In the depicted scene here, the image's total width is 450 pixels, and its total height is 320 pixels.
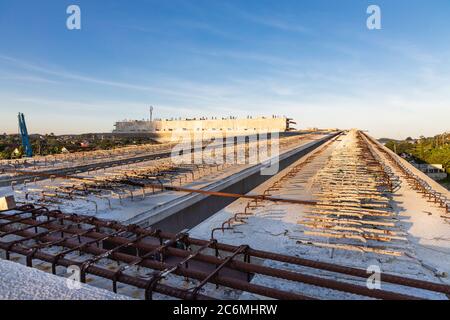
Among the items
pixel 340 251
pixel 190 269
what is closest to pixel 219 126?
pixel 340 251

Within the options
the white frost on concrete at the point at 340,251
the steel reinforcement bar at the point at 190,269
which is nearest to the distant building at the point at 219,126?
the white frost on concrete at the point at 340,251

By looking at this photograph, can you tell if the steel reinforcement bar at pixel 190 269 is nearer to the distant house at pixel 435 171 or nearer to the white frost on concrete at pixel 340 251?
the white frost on concrete at pixel 340 251

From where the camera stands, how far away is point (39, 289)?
3391 mm

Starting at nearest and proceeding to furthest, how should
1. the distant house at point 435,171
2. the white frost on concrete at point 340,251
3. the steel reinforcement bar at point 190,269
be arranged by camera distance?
the steel reinforcement bar at point 190,269, the white frost on concrete at point 340,251, the distant house at point 435,171

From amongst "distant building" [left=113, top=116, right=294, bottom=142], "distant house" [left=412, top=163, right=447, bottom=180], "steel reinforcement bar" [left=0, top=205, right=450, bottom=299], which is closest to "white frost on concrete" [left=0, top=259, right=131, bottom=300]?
"steel reinforcement bar" [left=0, top=205, right=450, bottom=299]

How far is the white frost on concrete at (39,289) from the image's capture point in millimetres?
3229

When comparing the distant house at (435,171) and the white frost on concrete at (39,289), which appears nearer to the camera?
the white frost on concrete at (39,289)

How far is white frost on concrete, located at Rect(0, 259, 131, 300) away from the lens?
323cm

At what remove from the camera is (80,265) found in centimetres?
395

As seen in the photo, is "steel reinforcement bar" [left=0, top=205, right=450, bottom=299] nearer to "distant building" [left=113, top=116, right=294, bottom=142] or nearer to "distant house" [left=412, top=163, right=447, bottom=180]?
"distant house" [left=412, top=163, right=447, bottom=180]

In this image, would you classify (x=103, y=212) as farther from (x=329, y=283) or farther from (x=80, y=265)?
(x=329, y=283)

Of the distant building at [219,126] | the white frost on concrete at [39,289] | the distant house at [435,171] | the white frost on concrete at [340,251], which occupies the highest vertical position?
the distant building at [219,126]
